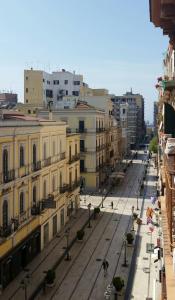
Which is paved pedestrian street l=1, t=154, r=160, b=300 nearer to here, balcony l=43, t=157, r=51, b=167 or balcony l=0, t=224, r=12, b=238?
balcony l=0, t=224, r=12, b=238

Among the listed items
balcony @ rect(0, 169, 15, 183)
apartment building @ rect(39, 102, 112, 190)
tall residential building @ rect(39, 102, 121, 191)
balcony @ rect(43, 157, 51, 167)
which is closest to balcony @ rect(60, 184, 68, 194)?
balcony @ rect(43, 157, 51, 167)

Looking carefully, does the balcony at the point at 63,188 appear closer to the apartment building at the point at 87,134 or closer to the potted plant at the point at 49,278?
the potted plant at the point at 49,278

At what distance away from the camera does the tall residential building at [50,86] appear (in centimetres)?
9319

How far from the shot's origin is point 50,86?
320 ft

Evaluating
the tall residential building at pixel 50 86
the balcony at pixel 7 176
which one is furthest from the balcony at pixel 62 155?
the tall residential building at pixel 50 86

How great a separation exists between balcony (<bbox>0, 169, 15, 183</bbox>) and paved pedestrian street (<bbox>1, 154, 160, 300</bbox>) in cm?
667

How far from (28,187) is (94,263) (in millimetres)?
7345

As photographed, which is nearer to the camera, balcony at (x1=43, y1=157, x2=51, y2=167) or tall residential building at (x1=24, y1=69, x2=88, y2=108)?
balcony at (x1=43, y1=157, x2=51, y2=167)

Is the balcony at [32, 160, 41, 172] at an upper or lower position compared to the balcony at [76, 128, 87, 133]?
lower

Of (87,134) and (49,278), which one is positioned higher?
(87,134)

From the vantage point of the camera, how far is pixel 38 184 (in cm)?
3231

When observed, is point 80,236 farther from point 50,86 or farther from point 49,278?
point 50,86

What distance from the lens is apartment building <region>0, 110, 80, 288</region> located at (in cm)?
2597

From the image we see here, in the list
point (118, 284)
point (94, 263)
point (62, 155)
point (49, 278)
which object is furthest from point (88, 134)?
point (118, 284)
